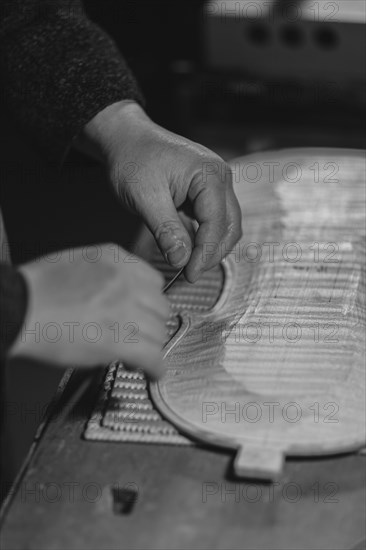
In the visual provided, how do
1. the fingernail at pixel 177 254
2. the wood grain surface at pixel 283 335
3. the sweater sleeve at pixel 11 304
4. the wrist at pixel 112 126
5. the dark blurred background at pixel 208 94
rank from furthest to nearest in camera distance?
the dark blurred background at pixel 208 94 → the wrist at pixel 112 126 → the fingernail at pixel 177 254 → the wood grain surface at pixel 283 335 → the sweater sleeve at pixel 11 304

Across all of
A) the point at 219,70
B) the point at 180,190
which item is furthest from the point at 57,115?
the point at 219,70

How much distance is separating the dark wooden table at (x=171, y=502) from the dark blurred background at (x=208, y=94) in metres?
1.12

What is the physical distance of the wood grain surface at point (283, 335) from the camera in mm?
919

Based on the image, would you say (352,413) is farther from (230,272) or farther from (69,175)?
(69,175)


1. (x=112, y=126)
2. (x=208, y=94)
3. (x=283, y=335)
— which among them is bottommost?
(x=208, y=94)

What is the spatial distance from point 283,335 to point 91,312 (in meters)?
0.34

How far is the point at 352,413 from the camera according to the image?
3.07ft

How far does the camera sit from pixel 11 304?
32.2 inches

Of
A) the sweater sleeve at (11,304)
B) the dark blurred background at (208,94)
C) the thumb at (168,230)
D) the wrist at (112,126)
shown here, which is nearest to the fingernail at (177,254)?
the thumb at (168,230)

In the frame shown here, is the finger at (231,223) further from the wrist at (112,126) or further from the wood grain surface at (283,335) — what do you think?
the wrist at (112,126)

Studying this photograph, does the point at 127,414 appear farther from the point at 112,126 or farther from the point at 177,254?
the point at 112,126

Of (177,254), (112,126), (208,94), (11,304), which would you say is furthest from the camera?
(208,94)

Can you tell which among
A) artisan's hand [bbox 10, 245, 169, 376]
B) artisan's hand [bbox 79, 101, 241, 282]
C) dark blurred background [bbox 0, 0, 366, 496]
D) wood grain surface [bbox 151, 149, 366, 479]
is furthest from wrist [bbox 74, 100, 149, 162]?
dark blurred background [bbox 0, 0, 366, 496]

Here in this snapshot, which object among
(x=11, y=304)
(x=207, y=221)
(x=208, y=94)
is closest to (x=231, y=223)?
(x=207, y=221)
